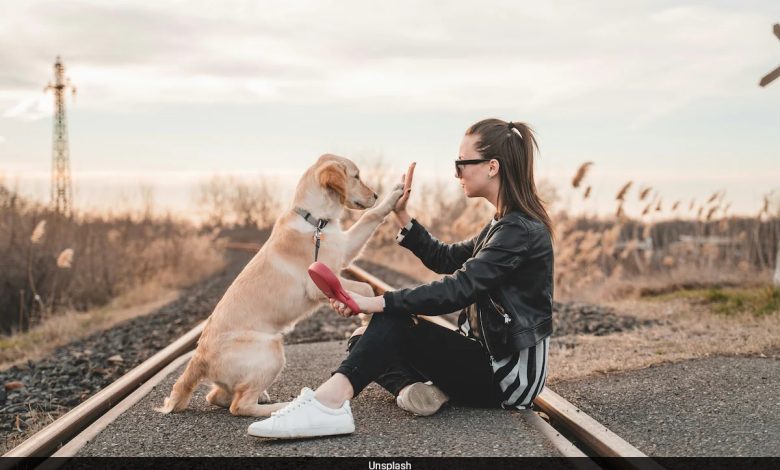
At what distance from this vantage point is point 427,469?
10.5 feet

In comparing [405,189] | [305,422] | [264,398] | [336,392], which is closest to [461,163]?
[405,189]

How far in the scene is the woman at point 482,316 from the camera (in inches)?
147

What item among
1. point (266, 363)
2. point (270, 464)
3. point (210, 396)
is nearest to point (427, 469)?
point (270, 464)

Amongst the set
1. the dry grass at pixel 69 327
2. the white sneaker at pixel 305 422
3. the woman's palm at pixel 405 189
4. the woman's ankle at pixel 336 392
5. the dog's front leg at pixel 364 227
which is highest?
the woman's palm at pixel 405 189

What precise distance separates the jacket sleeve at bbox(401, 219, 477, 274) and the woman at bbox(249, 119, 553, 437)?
395 mm

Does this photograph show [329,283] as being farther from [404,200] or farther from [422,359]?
[404,200]

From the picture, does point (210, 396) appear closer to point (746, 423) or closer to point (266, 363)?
point (266, 363)

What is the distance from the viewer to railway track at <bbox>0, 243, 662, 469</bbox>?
338 cm

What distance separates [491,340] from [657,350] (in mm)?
2868

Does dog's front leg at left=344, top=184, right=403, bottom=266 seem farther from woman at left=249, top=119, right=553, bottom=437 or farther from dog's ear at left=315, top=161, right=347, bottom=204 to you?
woman at left=249, top=119, right=553, bottom=437

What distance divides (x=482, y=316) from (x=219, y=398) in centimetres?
162

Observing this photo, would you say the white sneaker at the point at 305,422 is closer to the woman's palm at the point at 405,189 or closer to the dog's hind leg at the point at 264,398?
the dog's hind leg at the point at 264,398

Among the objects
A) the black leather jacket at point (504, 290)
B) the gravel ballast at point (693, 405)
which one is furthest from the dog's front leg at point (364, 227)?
the gravel ballast at point (693, 405)

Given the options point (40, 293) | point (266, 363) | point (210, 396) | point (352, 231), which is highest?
point (352, 231)
